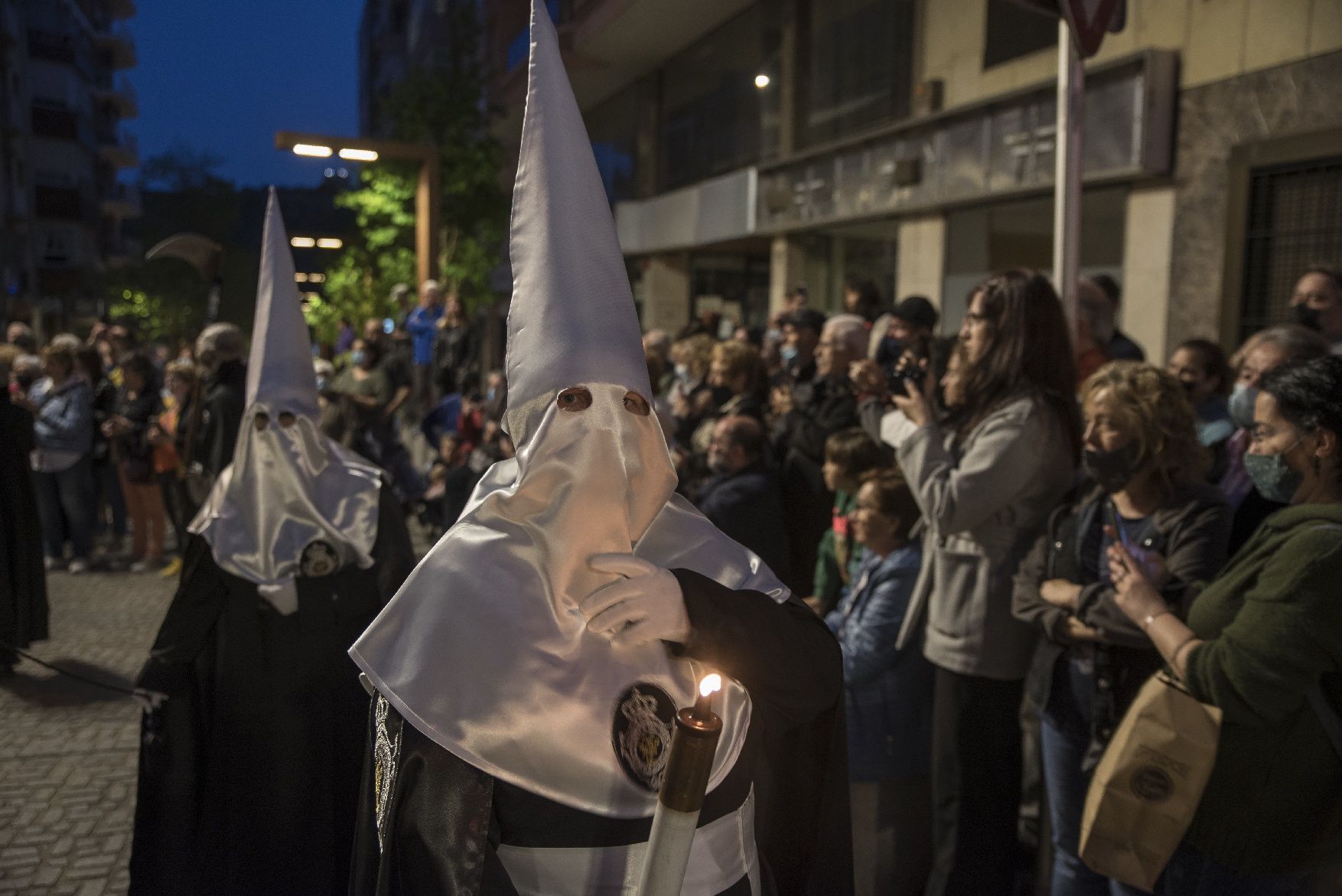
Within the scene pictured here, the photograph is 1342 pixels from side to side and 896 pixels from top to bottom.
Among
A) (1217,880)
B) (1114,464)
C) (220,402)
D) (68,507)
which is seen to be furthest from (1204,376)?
(68,507)

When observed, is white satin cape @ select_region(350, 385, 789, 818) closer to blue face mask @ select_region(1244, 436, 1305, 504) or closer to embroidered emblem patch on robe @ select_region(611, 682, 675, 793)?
embroidered emblem patch on robe @ select_region(611, 682, 675, 793)

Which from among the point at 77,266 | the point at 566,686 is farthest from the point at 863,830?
the point at 77,266

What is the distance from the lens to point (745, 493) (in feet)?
15.0

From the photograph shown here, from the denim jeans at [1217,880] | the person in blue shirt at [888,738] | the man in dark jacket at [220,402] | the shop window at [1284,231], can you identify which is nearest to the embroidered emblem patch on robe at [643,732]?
the denim jeans at [1217,880]

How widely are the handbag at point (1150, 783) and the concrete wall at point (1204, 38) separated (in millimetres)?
5906

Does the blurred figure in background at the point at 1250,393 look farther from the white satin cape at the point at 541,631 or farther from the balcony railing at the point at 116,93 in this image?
the balcony railing at the point at 116,93

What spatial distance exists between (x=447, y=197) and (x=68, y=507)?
10641 millimetres

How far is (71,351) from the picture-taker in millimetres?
9578

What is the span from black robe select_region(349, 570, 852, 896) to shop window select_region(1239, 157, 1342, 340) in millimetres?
6438

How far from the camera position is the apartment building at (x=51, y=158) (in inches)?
1625

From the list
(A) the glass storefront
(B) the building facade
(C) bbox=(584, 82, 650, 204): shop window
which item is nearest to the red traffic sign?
(B) the building facade

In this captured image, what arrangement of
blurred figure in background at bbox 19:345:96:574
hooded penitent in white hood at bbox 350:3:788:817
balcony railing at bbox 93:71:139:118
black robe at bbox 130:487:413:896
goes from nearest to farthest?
hooded penitent in white hood at bbox 350:3:788:817, black robe at bbox 130:487:413:896, blurred figure in background at bbox 19:345:96:574, balcony railing at bbox 93:71:139:118

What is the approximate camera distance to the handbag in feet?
8.17

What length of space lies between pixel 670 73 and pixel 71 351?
501 inches
